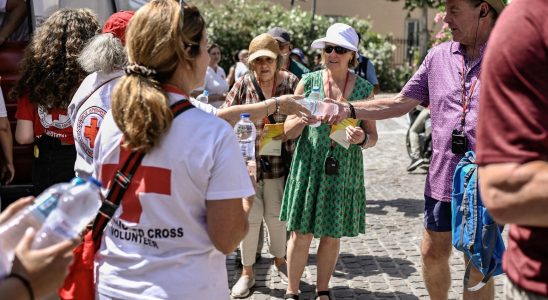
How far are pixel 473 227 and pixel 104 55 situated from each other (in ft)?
6.33

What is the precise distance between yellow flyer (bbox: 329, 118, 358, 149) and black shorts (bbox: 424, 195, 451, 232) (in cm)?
91

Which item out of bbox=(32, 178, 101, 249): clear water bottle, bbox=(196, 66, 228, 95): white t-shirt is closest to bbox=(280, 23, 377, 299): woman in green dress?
bbox=(32, 178, 101, 249): clear water bottle

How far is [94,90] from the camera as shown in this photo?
351 cm

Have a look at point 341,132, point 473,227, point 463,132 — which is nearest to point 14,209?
point 473,227

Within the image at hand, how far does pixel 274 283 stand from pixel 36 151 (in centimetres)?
219

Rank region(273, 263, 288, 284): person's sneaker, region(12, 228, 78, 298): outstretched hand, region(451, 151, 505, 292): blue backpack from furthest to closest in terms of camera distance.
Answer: region(273, 263, 288, 284): person's sneaker, region(451, 151, 505, 292): blue backpack, region(12, 228, 78, 298): outstretched hand

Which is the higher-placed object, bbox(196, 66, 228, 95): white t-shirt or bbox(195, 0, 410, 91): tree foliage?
bbox(196, 66, 228, 95): white t-shirt

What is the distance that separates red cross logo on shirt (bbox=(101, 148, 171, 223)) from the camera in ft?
7.79

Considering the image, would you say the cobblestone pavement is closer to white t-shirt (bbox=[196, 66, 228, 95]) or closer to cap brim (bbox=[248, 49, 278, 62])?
cap brim (bbox=[248, 49, 278, 62])

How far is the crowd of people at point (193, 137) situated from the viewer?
183cm

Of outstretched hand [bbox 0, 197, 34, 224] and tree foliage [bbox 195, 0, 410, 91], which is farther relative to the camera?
tree foliage [bbox 195, 0, 410, 91]

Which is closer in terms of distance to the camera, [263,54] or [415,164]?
[263,54]

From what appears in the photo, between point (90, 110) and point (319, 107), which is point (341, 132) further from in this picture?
point (90, 110)

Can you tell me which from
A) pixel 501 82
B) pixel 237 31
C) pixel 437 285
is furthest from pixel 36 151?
pixel 237 31
